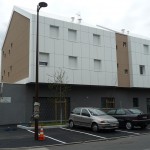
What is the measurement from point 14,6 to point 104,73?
40.0 ft

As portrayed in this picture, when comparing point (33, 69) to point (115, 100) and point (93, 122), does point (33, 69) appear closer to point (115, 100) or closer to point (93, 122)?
point (93, 122)

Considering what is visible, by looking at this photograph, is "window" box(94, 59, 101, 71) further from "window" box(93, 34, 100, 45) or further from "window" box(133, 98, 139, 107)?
"window" box(133, 98, 139, 107)

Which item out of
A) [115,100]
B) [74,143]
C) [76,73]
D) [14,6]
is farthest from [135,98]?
[74,143]

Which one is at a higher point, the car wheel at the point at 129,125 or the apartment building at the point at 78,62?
the apartment building at the point at 78,62

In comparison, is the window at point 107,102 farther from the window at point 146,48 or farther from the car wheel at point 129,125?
the car wheel at point 129,125

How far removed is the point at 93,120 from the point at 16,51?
13.9 meters

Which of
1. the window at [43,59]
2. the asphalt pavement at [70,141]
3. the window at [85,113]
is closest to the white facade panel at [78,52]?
the window at [43,59]

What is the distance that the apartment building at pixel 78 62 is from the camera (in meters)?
26.1

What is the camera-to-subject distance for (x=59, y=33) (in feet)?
89.8

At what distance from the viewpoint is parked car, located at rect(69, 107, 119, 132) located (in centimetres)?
1892

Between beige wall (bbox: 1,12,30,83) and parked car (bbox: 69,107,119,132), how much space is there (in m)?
6.92

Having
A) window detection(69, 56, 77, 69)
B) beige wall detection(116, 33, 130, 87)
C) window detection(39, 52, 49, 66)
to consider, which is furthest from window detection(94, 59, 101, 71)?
window detection(39, 52, 49, 66)

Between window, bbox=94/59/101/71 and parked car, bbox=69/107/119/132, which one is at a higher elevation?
window, bbox=94/59/101/71

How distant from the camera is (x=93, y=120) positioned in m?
19.4
